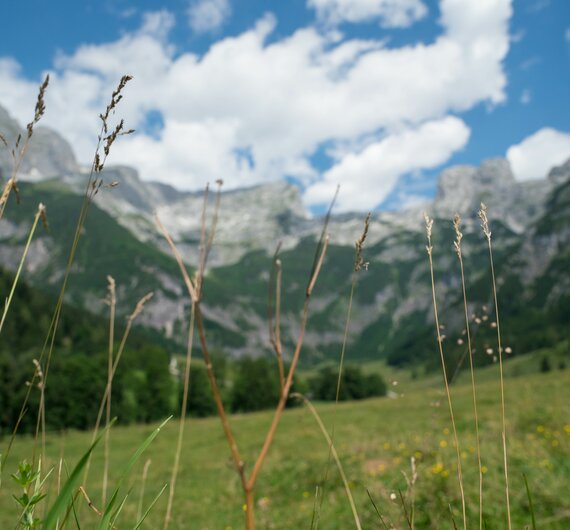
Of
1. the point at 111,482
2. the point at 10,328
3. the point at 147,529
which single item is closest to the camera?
the point at 147,529

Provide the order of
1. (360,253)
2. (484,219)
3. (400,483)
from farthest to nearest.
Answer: (400,483)
(484,219)
(360,253)

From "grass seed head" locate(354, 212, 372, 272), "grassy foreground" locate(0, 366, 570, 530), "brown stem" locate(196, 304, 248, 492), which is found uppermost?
"grass seed head" locate(354, 212, 372, 272)

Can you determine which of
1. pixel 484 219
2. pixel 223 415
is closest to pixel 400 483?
pixel 484 219

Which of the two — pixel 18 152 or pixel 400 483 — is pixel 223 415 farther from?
pixel 400 483

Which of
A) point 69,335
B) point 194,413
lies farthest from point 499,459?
point 69,335

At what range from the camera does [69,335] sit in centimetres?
15688

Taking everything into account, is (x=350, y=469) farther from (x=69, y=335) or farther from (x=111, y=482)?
(x=69, y=335)

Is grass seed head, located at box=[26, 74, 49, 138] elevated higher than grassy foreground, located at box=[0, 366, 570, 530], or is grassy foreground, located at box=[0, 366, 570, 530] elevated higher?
grass seed head, located at box=[26, 74, 49, 138]

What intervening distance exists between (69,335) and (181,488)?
15331 centimetres

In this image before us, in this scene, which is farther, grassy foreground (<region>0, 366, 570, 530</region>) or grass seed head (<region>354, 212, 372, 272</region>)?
grassy foreground (<region>0, 366, 570, 530</region>)

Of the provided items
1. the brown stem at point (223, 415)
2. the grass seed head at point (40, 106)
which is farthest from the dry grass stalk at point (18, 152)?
the brown stem at point (223, 415)

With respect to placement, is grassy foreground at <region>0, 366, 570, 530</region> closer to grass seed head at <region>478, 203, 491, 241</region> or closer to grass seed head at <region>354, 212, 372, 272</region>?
grass seed head at <region>354, 212, 372, 272</region>

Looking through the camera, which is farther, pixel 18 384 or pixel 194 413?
pixel 194 413

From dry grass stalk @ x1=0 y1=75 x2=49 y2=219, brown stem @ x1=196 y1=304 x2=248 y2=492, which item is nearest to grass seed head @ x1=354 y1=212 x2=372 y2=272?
brown stem @ x1=196 y1=304 x2=248 y2=492
